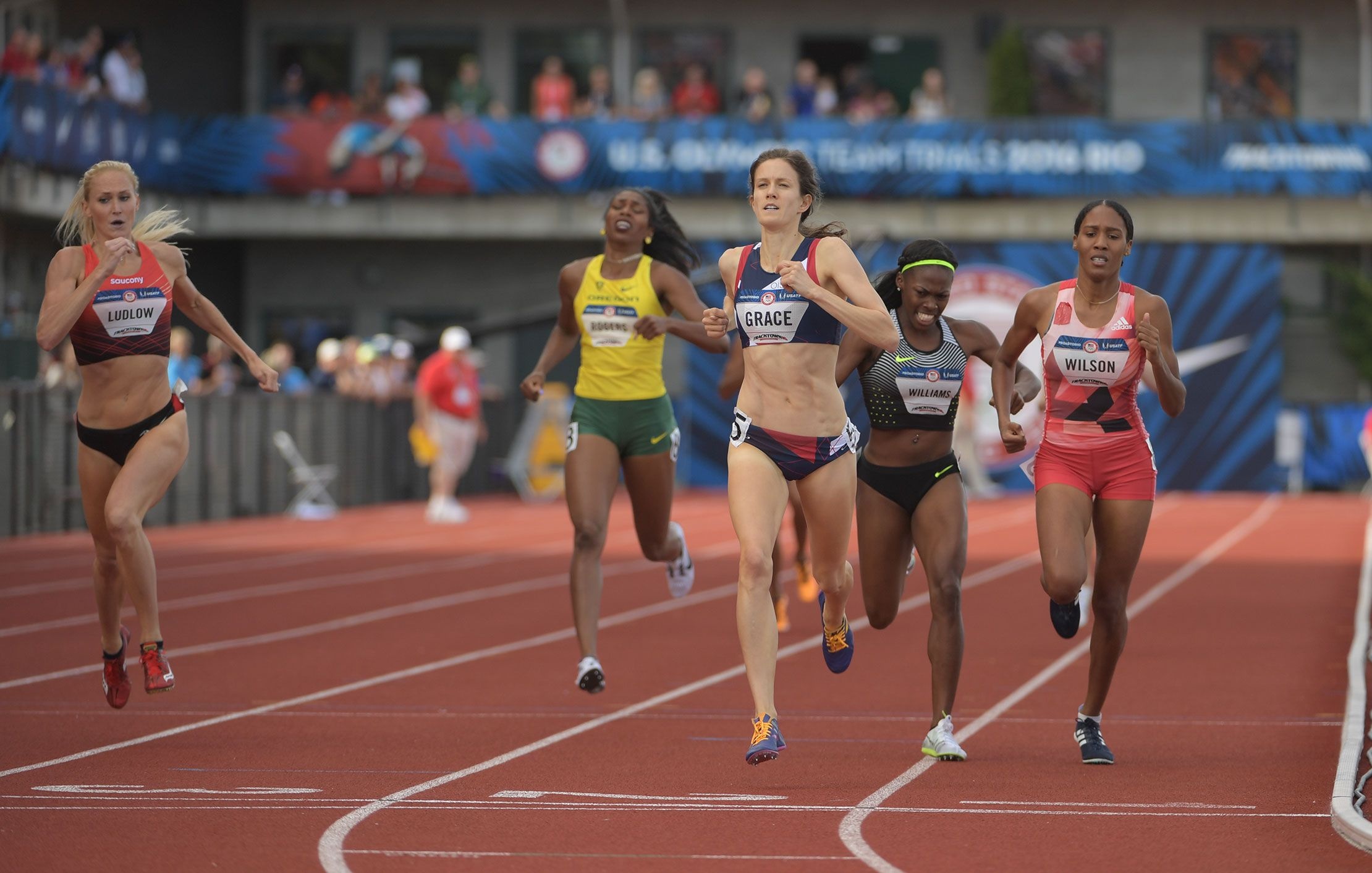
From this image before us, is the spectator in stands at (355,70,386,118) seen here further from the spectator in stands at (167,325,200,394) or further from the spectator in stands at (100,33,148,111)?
the spectator in stands at (167,325,200,394)

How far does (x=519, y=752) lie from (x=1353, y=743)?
122 inches

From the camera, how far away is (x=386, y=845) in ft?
19.5

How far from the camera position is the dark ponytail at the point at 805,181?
7.50m

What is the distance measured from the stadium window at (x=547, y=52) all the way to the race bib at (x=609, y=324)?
2660 cm

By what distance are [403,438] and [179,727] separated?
20.0m

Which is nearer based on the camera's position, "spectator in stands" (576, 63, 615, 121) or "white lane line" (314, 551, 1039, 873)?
"white lane line" (314, 551, 1039, 873)

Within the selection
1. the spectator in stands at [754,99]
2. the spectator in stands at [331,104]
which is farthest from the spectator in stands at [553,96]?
the spectator in stands at [331,104]

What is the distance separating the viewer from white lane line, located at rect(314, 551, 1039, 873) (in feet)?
19.4

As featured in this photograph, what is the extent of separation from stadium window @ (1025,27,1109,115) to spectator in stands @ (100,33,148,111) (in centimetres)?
1447

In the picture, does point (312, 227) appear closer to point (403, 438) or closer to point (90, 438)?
point (403, 438)

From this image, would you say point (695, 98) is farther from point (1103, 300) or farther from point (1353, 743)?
point (1353, 743)

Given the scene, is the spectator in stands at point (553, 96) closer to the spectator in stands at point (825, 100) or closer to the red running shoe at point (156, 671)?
the spectator in stands at point (825, 100)

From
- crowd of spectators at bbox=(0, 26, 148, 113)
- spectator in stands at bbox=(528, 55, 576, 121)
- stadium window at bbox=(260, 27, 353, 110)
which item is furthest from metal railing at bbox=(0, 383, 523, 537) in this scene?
stadium window at bbox=(260, 27, 353, 110)

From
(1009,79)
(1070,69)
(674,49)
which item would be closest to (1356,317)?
(1070,69)
